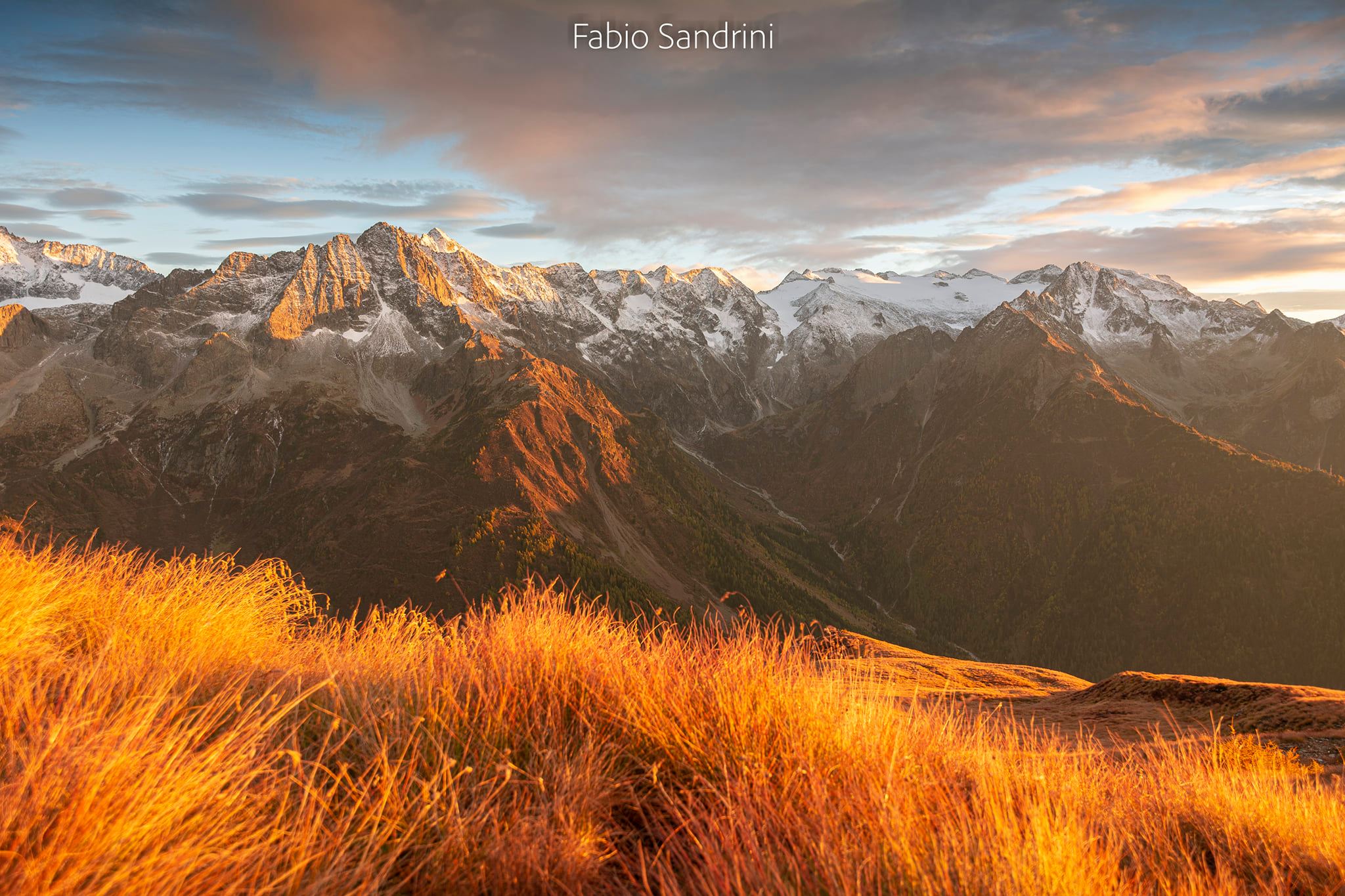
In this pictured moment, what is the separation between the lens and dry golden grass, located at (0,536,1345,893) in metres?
2.99

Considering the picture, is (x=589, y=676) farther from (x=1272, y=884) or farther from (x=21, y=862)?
(x=1272, y=884)

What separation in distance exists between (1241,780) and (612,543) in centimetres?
16172

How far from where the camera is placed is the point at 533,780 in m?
3.77

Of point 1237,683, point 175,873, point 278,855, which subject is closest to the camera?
point 175,873

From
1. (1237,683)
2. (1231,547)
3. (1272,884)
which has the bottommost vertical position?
(1231,547)

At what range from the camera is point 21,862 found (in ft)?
8.41

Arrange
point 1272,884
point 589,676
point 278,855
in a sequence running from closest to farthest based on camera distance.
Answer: point 278,855 → point 1272,884 → point 589,676

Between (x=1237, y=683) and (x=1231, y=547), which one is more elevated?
(x=1237, y=683)

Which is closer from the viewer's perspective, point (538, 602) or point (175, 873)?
point (175, 873)

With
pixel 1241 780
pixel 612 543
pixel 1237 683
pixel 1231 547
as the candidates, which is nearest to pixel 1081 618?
pixel 1231 547

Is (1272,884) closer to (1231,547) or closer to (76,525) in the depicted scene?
(1231,547)

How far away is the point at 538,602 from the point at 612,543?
525 feet

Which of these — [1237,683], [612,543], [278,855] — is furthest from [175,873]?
[612,543]

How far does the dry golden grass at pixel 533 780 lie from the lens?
118 inches
